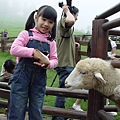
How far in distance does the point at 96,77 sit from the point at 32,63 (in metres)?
0.58

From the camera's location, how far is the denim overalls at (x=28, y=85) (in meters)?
2.38

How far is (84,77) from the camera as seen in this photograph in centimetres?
217

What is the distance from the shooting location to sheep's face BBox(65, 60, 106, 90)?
84.6 inches

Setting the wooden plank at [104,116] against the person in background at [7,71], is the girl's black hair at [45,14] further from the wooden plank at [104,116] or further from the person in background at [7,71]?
the person in background at [7,71]

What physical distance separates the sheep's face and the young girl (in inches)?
10.9

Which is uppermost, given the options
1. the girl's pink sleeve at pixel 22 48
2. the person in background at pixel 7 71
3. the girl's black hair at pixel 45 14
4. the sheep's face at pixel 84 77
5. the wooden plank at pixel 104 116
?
the girl's black hair at pixel 45 14

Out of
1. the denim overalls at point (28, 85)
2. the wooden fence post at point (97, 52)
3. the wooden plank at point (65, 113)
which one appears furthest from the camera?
the wooden plank at point (65, 113)

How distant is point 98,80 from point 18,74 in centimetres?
68

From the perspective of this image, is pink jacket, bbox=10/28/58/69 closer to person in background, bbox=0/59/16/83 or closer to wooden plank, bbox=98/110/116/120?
wooden plank, bbox=98/110/116/120

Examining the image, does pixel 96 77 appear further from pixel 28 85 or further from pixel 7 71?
pixel 7 71

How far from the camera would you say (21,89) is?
7.89ft

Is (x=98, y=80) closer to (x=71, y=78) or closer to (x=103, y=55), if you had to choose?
(x=71, y=78)

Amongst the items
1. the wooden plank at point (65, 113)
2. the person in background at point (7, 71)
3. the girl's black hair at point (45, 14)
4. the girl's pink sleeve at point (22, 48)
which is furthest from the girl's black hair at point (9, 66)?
the girl's pink sleeve at point (22, 48)

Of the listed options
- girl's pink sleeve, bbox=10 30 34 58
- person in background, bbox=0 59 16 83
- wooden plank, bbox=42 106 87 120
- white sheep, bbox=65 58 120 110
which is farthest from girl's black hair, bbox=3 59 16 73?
white sheep, bbox=65 58 120 110
